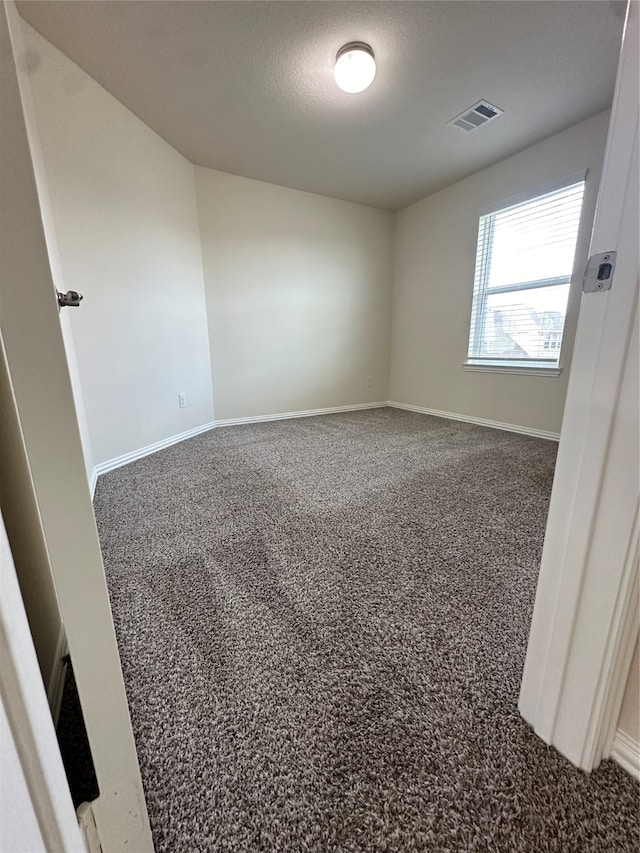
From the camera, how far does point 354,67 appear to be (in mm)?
1907

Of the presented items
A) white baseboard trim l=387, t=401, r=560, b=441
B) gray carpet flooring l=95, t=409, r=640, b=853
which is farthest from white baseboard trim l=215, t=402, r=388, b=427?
gray carpet flooring l=95, t=409, r=640, b=853

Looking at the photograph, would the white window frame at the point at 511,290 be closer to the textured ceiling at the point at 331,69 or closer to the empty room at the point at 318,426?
the empty room at the point at 318,426

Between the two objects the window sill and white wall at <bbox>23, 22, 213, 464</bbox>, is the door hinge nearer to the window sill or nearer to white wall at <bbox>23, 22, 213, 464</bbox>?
white wall at <bbox>23, 22, 213, 464</bbox>

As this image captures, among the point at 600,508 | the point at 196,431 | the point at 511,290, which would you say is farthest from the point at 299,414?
the point at 600,508

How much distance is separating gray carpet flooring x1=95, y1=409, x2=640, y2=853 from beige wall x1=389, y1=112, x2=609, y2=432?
5.26ft

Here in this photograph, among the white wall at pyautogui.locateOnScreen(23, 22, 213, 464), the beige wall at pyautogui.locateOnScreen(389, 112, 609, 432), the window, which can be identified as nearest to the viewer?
the white wall at pyautogui.locateOnScreen(23, 22, 213, 464)

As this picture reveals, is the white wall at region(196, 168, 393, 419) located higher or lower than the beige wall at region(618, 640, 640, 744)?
higher

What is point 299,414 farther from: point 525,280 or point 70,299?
point 70,299

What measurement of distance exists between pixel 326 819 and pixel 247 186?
13.7 ft

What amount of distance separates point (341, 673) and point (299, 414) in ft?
10.8

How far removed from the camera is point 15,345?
390mm

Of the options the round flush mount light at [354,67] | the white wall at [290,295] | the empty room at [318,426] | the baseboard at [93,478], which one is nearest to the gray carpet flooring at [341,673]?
the empty room at [318,426]

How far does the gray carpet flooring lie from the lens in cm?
62

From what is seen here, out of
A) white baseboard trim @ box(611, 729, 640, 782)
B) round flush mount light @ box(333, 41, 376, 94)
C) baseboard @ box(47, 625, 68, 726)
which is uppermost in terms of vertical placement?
round flush mount light @ box(333, 41, 376, 94)
